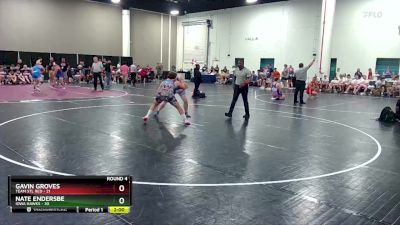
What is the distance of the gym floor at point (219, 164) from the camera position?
3.68 m

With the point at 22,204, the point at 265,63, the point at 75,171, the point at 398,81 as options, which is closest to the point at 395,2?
the point at 398,81

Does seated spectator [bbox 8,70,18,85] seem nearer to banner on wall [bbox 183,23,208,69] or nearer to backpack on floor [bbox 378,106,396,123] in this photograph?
banner on wall [bbox 183,23,208,69]

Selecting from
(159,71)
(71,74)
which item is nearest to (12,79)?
(71,74)

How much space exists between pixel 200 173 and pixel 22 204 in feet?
9.16

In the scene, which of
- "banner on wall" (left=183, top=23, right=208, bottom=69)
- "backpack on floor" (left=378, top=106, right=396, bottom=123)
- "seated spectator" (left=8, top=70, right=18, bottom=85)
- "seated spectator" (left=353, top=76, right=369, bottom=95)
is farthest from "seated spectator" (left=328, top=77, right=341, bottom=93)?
"seated spectator" (left=8, top=70, right=18, bottom=85)

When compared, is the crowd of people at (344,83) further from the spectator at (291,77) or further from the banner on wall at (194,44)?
the banner on wall at (194,44)

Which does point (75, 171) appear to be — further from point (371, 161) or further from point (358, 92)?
point (358, 92)

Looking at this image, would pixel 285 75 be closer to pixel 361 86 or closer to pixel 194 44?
pixel 361 86

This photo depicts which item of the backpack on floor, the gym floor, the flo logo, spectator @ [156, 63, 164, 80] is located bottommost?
the gym floor

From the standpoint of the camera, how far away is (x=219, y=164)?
543 centimetres
